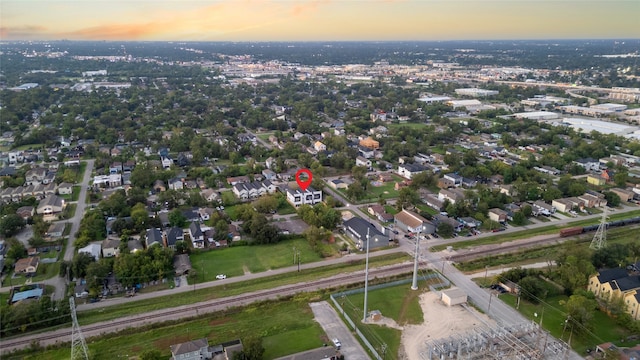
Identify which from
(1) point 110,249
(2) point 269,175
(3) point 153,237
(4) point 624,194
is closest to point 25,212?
(1) point 110,249

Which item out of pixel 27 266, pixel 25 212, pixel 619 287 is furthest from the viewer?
pixel 25 212

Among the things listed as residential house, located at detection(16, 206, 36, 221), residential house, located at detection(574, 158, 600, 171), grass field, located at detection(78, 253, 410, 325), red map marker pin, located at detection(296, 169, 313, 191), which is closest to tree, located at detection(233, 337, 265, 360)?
grass field, located at detection(78, 253, 410, 325)

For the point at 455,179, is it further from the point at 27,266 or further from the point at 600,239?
the point at 27,266

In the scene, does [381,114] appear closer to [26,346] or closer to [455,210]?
[455,210]

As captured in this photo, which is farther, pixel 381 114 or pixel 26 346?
pixel 381 114

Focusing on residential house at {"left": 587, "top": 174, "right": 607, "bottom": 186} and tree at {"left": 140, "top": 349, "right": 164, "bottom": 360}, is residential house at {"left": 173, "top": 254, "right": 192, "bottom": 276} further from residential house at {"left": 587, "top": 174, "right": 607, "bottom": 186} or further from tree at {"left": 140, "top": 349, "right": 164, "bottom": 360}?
residential house at {"left": 587, "top": 174, "right": 607, "bottom": 186}

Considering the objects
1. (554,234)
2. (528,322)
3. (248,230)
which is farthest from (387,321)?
(554,234)
